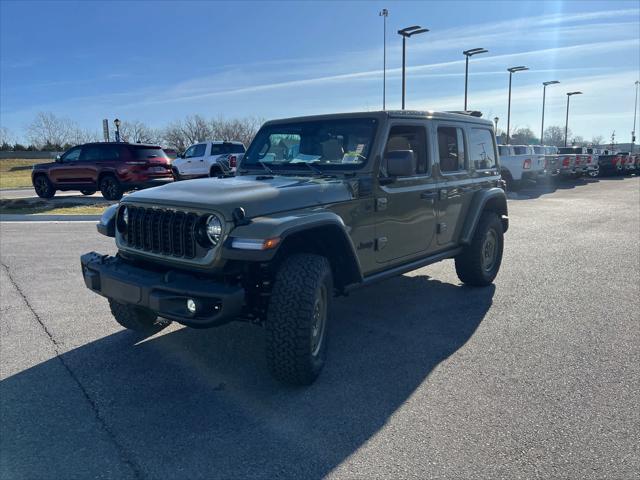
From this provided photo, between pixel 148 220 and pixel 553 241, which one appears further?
pixel 553 241

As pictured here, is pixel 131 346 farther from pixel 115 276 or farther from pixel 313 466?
pixel 313 466

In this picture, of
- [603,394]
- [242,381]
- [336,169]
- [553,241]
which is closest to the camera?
[603,394]

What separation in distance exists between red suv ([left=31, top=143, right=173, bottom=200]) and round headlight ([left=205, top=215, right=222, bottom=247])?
40.4 feet

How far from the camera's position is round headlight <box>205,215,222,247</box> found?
11.2 feet

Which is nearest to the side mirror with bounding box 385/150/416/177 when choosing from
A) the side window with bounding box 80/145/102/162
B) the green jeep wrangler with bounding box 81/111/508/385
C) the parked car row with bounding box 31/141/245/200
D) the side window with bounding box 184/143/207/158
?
the green jeep wrangler with bounding box 81/111/508/385

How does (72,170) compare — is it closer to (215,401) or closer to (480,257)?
(480,257)

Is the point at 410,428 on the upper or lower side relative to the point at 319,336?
lower

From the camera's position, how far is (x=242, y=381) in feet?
12.5

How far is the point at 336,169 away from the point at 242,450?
2.44 meters

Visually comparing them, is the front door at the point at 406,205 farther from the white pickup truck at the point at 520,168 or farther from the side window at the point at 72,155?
the white pickup truck at the point at 520,168

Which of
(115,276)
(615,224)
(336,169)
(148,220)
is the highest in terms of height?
(336,169)

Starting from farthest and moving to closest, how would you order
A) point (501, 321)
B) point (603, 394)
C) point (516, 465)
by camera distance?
1. point (501, 321)
2. point (603, 394)
3. point (516, 465)

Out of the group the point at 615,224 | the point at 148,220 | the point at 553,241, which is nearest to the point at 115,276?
the point at 148,220

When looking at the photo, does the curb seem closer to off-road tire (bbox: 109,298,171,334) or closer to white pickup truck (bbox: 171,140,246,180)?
white pickup truck (bbox: 171,140,246,180)
